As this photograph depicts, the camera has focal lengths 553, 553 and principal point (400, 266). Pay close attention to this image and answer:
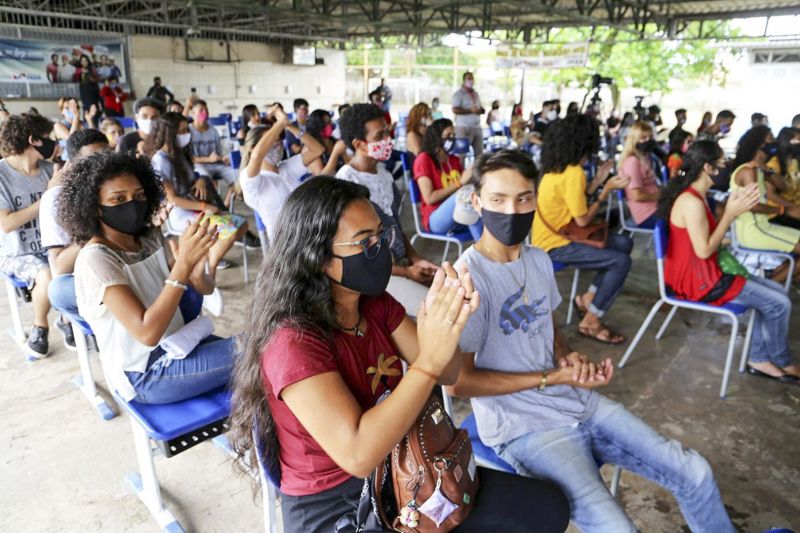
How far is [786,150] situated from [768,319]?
90.5 inches

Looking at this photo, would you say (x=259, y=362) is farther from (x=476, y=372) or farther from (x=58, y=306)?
(x=58, y=306)

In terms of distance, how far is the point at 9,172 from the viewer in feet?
10.7

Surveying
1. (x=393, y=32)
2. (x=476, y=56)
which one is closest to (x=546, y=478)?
(x=393, y=32)

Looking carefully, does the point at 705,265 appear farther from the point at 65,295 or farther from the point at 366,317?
the point at 65,295

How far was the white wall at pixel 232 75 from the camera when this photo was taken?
14.7 meters

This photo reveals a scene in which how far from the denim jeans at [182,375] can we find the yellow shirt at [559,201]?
7.39 ft

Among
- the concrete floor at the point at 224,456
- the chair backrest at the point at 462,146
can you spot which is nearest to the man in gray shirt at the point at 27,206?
the concrete floor at the point at 224,456

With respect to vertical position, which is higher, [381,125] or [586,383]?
[381,125]

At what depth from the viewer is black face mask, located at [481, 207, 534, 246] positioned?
189 cm

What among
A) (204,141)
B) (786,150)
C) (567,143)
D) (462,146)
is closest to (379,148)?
(567,143)

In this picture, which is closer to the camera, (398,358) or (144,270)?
(398,358)

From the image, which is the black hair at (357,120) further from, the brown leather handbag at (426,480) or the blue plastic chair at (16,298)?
the brown leather handbag at (426,480)

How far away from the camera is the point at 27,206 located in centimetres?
329

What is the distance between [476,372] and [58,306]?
200 centimetres
